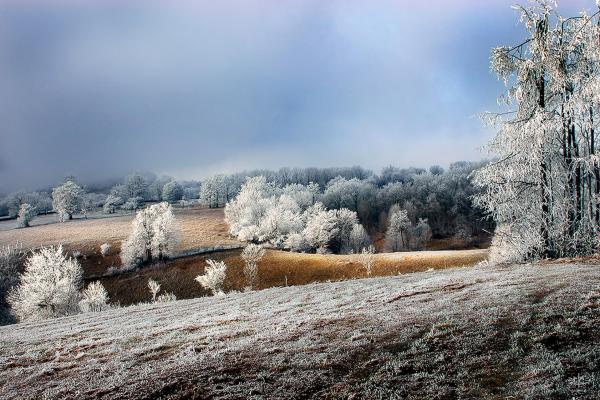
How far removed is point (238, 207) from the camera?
350 feet

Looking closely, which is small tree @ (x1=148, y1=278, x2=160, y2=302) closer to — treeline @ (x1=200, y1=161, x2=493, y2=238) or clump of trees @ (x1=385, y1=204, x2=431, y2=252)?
clump of trees @ (x1=385, y1=204, x2=431, y2=252)

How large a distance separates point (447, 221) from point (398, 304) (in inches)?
4703

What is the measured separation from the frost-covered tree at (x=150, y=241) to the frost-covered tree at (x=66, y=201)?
43.4 meters

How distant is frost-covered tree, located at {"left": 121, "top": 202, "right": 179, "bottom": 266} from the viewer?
76238 millimetres

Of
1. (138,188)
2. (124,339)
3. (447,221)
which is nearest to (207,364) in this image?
(124,339)

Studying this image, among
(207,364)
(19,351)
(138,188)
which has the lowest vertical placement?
(19,351)

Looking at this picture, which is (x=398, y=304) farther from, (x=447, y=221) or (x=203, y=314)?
(x=447, y=221)

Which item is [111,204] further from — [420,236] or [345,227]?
[420,236]

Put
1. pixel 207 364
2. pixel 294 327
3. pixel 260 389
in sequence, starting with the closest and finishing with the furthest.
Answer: pixel 260 389
pixel 207 364
pixel 294 327

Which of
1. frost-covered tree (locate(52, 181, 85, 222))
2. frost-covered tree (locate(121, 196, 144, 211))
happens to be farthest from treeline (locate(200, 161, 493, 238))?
frost-covered tree (locate(52, 181, 85, 222))

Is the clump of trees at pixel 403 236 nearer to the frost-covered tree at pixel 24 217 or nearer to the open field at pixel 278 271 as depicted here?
the open field at pixel 278 271

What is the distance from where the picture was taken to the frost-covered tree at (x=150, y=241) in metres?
76.2

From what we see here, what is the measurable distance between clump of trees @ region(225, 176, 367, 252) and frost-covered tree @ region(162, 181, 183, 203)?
51.1 metres

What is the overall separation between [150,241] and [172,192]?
84072 mm
